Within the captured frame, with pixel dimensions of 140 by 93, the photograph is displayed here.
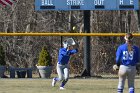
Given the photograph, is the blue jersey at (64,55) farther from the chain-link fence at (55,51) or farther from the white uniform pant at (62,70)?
the chain-link fence at (55,51)

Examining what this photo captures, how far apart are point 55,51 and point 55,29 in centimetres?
239

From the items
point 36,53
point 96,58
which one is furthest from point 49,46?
point 96,58

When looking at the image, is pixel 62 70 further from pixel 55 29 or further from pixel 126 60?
pixel 55 29

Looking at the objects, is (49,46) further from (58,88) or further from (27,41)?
(58,88)

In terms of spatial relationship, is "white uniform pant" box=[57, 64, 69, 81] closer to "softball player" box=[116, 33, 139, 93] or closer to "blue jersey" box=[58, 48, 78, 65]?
"blue jersey" box=[58, 48, 78, 65]

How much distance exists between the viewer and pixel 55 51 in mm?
32812

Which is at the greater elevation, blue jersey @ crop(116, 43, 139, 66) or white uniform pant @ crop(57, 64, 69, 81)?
blue jersey @ crop(116, 43, 139, 66)

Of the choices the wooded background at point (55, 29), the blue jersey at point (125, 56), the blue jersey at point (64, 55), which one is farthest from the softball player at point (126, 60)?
the wooded background at point (55, 29)

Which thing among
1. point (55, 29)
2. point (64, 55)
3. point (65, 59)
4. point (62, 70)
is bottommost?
point (62, 70)

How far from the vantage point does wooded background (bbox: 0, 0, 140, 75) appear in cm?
3192

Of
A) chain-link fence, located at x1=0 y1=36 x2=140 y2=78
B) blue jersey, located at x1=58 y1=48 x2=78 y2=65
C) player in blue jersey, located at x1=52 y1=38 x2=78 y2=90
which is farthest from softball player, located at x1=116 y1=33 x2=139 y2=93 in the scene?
chain-link fence, located at x1=0 y1=36 x2=140 y2=78

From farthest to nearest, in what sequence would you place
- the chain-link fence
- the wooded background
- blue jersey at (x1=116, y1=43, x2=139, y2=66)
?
the wooded background → the chain-link fence → blue jersey at (x1=116, y1=43, x2=139, y2=66)

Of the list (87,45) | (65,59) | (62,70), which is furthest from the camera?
(87,45)

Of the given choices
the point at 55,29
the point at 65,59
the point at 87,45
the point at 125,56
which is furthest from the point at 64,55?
the point at 55,29
